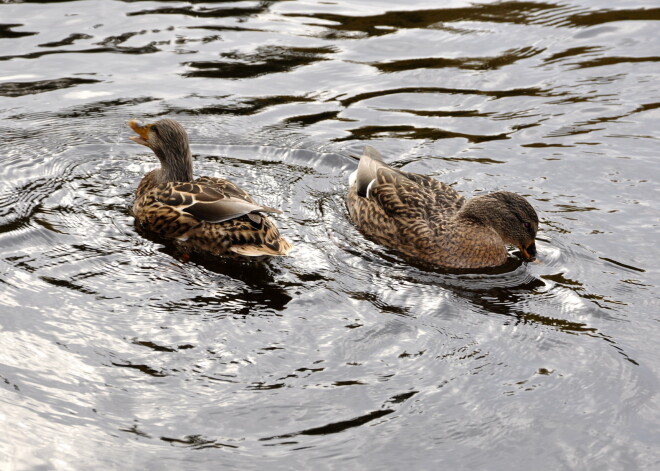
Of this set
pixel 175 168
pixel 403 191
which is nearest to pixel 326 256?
pixel 403 191

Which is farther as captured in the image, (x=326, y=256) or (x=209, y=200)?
(x=209, y=200)

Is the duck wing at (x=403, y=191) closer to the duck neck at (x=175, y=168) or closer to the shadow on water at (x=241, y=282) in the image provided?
the shadow on water at (x=241, y=282)

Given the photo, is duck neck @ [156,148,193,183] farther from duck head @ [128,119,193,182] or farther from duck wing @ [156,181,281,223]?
duck wing @ [156,181,281,223]

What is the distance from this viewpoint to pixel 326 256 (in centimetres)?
742

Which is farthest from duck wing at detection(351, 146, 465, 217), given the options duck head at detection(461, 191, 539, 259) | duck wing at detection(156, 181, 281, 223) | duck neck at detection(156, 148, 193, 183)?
duck neck at detection(156, 148, 193, 183)

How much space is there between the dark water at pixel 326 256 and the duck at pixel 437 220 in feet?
0.75

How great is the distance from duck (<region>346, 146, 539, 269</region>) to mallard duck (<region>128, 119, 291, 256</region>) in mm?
977

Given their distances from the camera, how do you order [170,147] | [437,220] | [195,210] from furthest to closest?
[170,147], [437,220], [195,210]

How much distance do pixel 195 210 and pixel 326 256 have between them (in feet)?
3.78

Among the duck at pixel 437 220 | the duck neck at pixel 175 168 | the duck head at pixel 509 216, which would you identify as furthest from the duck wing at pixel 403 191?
the duck neck at pixel 175 168

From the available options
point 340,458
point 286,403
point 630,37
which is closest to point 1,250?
point 286,403

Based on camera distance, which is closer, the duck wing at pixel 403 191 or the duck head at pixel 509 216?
the duck head at pixel 509 216

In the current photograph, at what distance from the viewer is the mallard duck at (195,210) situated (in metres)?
7.41

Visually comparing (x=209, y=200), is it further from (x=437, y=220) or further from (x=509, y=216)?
(x=509, y=216)
